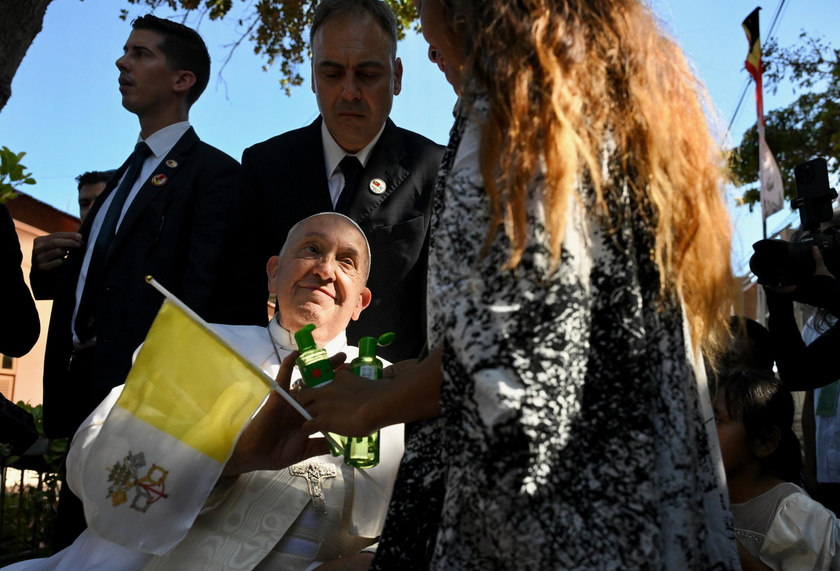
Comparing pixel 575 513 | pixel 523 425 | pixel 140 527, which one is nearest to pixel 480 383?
pixel 523 425

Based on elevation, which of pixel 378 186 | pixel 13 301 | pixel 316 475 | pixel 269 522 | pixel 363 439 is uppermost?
pixel 378 186

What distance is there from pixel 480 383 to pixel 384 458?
1388mm

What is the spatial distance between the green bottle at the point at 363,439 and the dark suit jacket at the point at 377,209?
103 centimetres

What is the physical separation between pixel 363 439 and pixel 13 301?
2366mm

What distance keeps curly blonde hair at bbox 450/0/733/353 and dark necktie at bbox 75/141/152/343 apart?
2570 mm

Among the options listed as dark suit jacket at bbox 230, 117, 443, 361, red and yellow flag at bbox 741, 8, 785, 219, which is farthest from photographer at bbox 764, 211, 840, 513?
red and yellow flag at bbox 741, 8, 785, 219

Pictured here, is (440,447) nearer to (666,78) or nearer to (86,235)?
(666,78)

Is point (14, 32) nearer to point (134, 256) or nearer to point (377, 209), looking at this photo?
point (134, 256)

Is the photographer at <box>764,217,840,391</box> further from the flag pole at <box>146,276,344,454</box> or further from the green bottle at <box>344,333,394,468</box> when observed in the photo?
the flag pole at <box>146,276,344,454</box>

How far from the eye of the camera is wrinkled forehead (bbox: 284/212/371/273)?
10.1 feet

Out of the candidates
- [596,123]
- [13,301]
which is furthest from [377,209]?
[596,123]

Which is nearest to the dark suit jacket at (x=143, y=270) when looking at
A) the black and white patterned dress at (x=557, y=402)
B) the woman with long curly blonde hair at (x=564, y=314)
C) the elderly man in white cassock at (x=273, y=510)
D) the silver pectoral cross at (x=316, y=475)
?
the elderly man in white cassock at (x=273, y=510)

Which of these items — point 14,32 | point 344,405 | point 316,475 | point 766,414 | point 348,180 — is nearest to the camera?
point 344,405

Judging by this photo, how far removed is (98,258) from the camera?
375 cm
